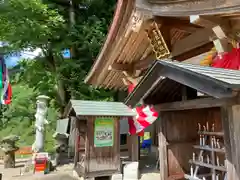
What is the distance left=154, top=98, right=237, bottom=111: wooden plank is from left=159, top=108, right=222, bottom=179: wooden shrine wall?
0.23 meters

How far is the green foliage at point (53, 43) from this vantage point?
33.7 feet

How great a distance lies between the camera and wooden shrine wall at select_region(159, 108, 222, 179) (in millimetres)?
3558

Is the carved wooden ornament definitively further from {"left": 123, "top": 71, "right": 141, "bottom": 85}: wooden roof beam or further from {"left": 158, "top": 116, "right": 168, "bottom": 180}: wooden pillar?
{"left": 123, "top": 71, "right": 141, "bottom": 85}: wooden roof beam

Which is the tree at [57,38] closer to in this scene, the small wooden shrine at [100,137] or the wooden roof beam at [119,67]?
the small wooden shrine at [100,137]

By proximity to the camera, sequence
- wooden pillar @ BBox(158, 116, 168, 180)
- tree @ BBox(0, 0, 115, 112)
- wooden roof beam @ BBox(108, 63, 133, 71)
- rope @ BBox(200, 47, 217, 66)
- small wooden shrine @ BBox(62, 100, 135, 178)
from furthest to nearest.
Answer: tree @ BBox(0, 0, 115, 112), small wooden shrine @ BBox(62, 100, 135, 178), wooden roof beam @ BBox(108, 63, 133, 71), rope @ BBox(200, 47, 217, 66), wooden pillar @ BBox(158, 116, 168, 180)

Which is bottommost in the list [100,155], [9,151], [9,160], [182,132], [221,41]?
[9,160]

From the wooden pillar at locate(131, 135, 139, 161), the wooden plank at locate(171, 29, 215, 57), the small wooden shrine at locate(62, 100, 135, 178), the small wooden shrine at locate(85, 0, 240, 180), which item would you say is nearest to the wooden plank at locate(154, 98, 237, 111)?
the small wooden shrine at locate(85, 0, 240, 180)

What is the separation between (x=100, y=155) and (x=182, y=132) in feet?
13.3

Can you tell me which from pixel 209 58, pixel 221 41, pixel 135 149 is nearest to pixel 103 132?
pixel 135 149

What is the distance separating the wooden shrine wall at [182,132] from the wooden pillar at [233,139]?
1.24 m

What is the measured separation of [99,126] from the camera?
7152mm

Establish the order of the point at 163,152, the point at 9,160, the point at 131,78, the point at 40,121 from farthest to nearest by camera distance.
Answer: the point at 9,160 < the point at 40,121 < the point at 131,78 < the point at 163,152

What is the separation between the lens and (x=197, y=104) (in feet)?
9.17

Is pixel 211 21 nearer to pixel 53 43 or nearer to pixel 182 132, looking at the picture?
pixel 182 132
